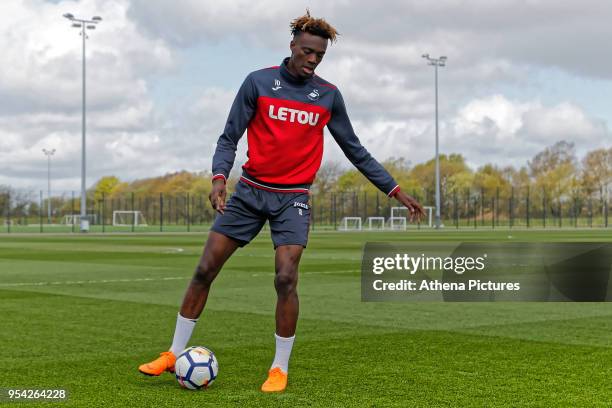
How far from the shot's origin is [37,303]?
1277 centimetres

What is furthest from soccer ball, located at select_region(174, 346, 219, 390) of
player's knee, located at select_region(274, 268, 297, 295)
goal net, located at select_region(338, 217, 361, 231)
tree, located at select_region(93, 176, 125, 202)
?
tree, located at select_region(93, 176, 125, 202)

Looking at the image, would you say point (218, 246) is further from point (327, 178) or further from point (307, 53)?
point (327, 178)

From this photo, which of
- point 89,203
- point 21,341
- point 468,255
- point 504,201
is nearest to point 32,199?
point 89,203

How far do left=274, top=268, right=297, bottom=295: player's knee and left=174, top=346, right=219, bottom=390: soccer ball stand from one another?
0.68 meters

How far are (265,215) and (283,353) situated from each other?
0.98 m

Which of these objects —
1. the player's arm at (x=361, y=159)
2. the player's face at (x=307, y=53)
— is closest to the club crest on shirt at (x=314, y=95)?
the player's face at (x=307, y=53)

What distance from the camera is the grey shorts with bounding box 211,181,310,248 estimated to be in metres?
6.55

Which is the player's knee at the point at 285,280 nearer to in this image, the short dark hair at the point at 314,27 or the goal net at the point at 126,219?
the short dark hair at the point at 314,27

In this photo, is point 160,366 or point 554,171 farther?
point 554,171

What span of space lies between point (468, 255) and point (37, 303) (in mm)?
15117

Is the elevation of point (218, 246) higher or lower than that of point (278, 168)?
lower

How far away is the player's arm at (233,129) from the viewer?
6.48 m

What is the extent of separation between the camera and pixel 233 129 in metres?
6.54

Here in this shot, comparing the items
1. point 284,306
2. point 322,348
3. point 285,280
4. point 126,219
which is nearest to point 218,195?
point 285,280
